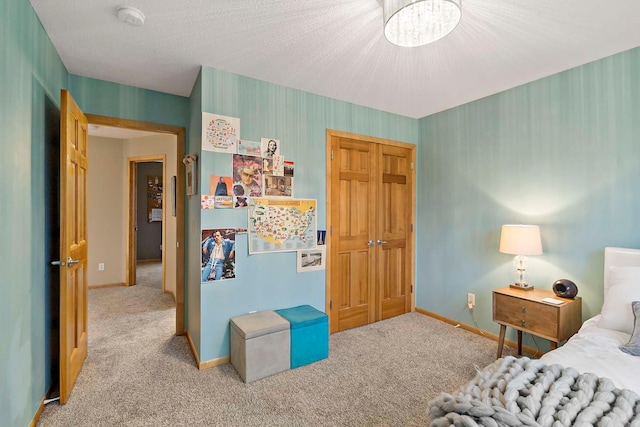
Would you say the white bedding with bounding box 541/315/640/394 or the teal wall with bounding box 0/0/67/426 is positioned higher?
the teal wall with bounding box 0/0/67/426

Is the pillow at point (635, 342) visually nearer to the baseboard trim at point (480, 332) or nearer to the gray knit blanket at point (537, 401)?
the gray knit blanket at point (537, 401)

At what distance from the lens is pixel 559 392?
3.56 feet

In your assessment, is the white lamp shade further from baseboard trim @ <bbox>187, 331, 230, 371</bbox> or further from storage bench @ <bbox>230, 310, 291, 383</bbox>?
baseboard trim @ <bbox>187, 331, 230, 371</bbox>

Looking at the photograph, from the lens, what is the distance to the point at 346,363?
8.57 ft

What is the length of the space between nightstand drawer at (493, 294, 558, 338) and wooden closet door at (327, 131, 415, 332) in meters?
1.29

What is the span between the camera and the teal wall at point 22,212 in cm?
150

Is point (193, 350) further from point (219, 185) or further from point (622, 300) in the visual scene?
point (622, 300)

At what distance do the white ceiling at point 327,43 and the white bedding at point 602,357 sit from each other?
6.26ft

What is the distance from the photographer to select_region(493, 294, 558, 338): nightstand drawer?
7.42 feet

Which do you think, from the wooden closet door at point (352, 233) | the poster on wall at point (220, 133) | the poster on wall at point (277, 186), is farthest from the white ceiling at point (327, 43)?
the poster on wall at point (277, 186)

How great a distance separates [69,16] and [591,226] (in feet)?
13.0

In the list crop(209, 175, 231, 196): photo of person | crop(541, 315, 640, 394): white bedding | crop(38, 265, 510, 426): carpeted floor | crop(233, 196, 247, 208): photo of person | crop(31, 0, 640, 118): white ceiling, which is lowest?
crop(38, 265, 510, 426): carpeted floor

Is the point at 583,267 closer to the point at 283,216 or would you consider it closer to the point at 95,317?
the point at 283,216

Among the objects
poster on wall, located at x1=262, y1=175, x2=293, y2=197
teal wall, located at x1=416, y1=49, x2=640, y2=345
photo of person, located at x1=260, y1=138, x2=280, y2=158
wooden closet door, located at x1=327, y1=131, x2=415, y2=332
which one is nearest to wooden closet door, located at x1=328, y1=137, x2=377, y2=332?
wooden closet door, located at x1=327, y1=131, x2=415, y2=332
